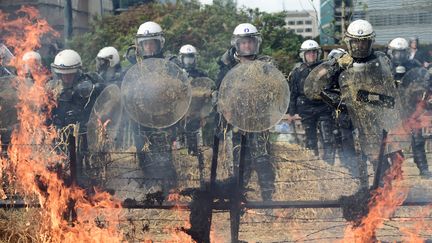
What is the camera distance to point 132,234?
22.7ft

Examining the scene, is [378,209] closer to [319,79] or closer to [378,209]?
[378,209]

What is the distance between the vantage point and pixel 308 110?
11.8 m

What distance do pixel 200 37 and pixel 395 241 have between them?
1431cm

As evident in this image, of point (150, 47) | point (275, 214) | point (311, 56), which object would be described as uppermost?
point (311, 56)

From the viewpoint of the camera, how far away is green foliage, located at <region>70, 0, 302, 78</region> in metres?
20.1

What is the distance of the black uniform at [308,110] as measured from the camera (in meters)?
11.2

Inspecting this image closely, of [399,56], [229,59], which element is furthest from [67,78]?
[399,56]

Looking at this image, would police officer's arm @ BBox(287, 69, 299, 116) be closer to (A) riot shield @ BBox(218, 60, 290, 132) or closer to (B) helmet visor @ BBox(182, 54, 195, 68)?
(B) helmet visor @ BBox(182, 54, 195, 68)

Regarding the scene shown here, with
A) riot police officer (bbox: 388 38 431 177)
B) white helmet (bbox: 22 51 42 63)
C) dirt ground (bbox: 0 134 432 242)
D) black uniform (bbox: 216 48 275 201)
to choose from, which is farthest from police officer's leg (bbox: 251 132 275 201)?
white helmet (bbox: 22 51 42 63)

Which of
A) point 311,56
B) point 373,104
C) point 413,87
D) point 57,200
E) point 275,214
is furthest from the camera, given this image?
point 311,56

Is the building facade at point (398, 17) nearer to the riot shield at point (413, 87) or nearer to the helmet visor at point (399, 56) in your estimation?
the helmet visor at point (399, 56)

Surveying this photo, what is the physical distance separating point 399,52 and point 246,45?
377cm

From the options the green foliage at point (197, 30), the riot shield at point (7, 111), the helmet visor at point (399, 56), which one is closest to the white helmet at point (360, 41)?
the helmet visor at point (399, 56)

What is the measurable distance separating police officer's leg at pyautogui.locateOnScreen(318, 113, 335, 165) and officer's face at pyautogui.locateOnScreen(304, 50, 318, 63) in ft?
3.40
